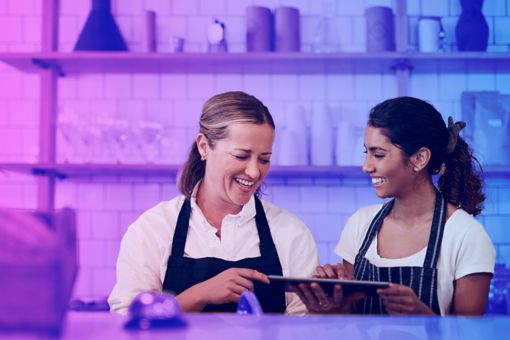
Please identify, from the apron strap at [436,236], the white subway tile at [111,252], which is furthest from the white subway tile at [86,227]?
the apron strap at [436,236]

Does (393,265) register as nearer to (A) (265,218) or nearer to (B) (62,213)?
(A) (265,218)

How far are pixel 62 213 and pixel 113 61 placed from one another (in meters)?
2.71

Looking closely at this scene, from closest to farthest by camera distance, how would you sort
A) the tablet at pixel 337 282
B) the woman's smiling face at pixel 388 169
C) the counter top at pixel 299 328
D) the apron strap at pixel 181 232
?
the counter top at pixel 299 328, the tablet at pixel 337 282, the apron strap at pixel 181 232, the woman's smiling face at pixel 388 169

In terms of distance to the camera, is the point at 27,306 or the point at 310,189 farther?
the point at 310,189

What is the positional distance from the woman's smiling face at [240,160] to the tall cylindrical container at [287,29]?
147cm

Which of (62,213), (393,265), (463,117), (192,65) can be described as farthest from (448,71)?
(62,213)

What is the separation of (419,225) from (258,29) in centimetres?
172

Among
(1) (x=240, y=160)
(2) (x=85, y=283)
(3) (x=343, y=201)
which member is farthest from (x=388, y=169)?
(2) (x=85, y=283)

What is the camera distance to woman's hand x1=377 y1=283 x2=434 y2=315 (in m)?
1.93

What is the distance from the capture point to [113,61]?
368cm

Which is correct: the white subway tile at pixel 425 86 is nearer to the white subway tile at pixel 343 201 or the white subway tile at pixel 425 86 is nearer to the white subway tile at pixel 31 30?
the white subway tile at pixel 343 201

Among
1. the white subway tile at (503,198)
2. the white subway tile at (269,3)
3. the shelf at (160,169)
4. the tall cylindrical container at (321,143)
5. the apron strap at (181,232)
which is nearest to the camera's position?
the apron strap at (181,232)

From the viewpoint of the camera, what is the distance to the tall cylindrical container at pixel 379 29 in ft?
11.8

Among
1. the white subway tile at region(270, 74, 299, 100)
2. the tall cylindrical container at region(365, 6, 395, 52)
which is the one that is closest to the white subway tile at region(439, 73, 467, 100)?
the tall cylindrical container at region(365, 6, 395, 52)
